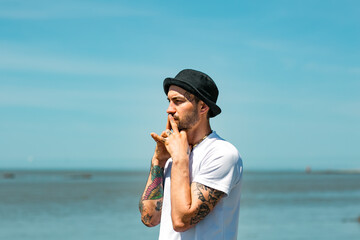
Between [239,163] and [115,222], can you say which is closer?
[239,163]

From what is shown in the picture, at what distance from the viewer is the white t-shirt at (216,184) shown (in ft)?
11.6

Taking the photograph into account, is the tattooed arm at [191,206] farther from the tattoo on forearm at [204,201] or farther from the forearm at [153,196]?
the forearm at [153,196]

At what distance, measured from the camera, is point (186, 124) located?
374cm

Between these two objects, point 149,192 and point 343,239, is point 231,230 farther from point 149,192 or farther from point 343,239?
point 343,239

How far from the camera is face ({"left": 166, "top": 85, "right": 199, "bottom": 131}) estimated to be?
3.71 m

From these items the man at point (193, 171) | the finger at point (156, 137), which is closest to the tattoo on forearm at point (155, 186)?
the man at point (193, 171)

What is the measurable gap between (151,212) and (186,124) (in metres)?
0.77

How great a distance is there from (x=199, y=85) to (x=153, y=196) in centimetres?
94

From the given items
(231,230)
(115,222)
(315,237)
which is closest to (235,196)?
(231,230)

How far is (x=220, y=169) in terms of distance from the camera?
11.6 ft

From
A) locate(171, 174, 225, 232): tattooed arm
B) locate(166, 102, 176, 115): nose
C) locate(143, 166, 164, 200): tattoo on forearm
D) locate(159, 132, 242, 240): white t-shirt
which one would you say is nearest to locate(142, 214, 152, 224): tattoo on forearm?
locate(143, 166, 164, 200): tattoo on forearm

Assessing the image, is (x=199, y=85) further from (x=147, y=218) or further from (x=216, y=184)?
(x=147, y=218)

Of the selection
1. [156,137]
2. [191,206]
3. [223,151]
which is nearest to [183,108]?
[156,137]

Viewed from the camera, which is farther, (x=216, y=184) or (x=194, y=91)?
(x=194, y=91)
